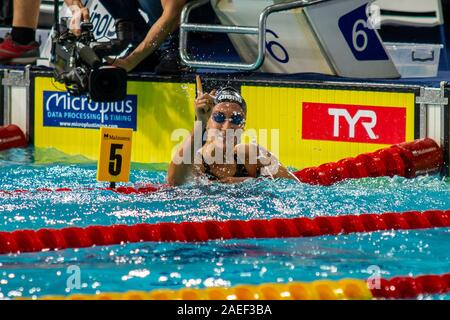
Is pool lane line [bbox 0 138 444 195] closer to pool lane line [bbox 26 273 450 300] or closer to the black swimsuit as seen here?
the black swimsuit

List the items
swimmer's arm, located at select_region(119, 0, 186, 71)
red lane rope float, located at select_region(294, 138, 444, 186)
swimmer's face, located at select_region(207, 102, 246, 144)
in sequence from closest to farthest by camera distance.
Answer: swimmer's face, located at select_region(207, 102, 246, 144) → red lane rope float, located at select_region(294, 138, 444, 186) → swimmer's arm, located at select_region(119, 0, 186, 71)

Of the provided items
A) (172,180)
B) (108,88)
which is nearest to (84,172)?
(108,88)

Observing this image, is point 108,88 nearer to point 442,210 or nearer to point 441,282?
point 442,210

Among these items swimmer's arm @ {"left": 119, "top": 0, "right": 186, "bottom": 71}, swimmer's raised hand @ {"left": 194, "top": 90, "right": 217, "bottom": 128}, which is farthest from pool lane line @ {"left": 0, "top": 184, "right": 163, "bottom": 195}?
swimmer's arm @ {"left": 119, "top": 0, "right": 186, "bottom": 71}

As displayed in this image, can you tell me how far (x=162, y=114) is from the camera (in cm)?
716

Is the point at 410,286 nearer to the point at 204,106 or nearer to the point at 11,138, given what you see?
the point at 204,106

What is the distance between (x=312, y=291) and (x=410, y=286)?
0.41 metres

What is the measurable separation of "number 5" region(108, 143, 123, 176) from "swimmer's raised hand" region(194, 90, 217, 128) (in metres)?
0.45

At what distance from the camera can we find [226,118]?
5.73 meters

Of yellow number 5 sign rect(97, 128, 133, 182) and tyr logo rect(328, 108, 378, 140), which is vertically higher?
tyr logo rect(328, 108, 378, 140)

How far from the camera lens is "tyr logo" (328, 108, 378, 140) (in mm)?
6598

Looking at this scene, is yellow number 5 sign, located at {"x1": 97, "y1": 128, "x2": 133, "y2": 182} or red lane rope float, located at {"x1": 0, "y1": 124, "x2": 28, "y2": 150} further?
red lane rope float, located at {"x1": 0, "y1": 124, "x2": 28, "y2": 150}
